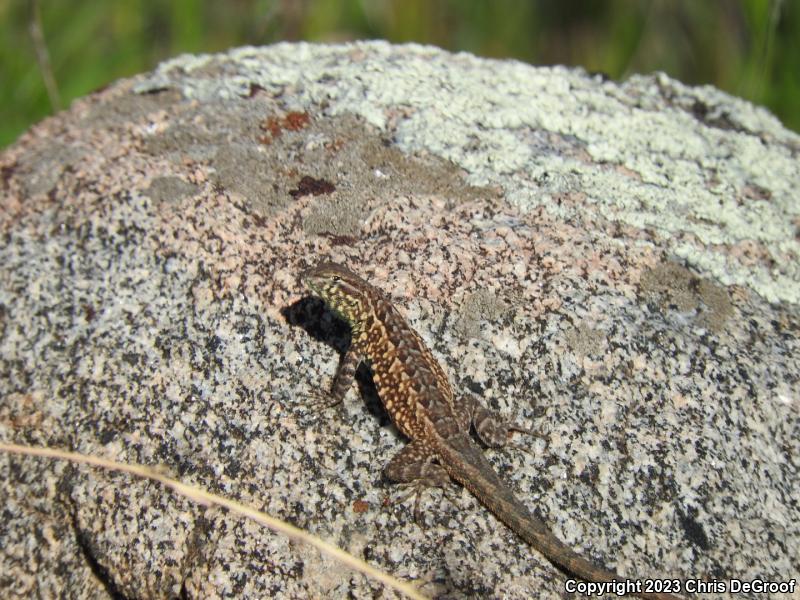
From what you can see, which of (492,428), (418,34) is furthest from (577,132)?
(418,34)

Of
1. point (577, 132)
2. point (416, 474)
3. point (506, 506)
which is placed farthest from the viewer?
point (577, 132)

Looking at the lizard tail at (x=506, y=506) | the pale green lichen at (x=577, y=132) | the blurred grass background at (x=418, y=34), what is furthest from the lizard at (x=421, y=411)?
the blurred grass background at (x=418, y=34)

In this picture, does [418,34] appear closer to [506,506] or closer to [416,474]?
[416,474]

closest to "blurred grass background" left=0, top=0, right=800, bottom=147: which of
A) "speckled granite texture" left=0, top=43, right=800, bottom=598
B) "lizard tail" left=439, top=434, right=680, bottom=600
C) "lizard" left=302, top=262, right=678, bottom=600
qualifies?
"speckled granite texture" left=0, top=43, right=800, bottom=598

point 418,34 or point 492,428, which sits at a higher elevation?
point 418,34

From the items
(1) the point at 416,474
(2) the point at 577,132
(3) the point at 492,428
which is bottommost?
(1) the point at 416,474

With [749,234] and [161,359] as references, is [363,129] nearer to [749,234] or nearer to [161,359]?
[161,359]

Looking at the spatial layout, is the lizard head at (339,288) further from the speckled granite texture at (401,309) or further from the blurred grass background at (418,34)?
the blurred grass background at (418,34)
